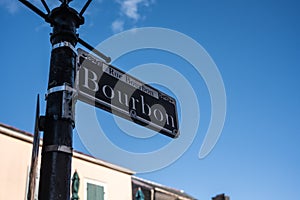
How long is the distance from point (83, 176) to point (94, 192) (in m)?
0.69

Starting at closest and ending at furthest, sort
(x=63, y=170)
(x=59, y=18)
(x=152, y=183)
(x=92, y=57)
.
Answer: (x=63, y=170) < (x=59, y=18) < (x=92, y=57) < (x=152, y=183)

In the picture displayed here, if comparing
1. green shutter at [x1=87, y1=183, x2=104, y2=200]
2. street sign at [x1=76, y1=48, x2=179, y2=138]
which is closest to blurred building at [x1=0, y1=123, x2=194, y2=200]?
green shutter at [x1=87, y1=183, x2=104, y2=200]

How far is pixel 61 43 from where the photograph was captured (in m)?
2.60

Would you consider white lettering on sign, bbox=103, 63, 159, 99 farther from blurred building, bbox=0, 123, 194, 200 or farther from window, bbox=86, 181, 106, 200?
window, bbox=86, 181, 106, 200

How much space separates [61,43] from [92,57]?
1.21 feet

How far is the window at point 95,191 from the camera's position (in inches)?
515

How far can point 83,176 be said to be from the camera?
13094mm

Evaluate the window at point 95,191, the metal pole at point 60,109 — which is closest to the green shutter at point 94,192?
the window at point 95,191

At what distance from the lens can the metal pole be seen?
218 cm

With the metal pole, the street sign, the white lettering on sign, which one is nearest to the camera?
the metal pole

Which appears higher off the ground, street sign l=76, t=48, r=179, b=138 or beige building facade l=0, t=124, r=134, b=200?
beige building facade l=0, t=124, r=134, b=200

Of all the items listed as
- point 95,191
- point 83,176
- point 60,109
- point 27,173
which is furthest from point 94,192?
point 60,109

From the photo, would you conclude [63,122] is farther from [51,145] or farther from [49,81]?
[49,81]

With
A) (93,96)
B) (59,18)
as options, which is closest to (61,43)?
(59,18)
